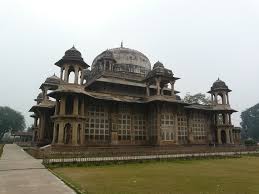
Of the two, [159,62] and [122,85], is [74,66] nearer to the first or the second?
[122,85]

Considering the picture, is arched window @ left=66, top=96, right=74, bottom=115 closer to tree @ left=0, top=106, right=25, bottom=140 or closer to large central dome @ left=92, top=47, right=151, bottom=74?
large central dome @ left=92, top=47, right=151, bottom=74

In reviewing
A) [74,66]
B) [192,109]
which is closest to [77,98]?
[74,66]

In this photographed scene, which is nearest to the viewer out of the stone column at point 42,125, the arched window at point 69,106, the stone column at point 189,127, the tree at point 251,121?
the arched window at point 69,106

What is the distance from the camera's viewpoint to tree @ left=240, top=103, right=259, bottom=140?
278ft

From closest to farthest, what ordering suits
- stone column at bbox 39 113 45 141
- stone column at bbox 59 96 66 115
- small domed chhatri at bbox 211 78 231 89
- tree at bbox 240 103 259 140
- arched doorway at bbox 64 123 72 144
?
stone column at bbox 59 96 66 115 < arched doorway at bbox 64 123 72 144 < stone column at bbox 39 113 45 141 < small domed chhatri at bbox 211 78 231 89 < tree at bbox 240 103 259 140

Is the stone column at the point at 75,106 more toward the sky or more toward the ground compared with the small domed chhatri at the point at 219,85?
more toward the ground

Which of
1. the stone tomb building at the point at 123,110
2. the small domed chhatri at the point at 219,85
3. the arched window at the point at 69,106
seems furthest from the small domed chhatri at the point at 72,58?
the small domed chhatri at the point at 219,85

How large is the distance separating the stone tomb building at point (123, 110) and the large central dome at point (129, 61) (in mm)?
183

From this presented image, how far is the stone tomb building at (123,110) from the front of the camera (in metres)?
29.3

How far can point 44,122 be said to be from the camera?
1551 inches

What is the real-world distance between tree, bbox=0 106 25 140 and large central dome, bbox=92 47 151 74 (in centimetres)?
5110

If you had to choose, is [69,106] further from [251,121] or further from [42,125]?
[251,121]

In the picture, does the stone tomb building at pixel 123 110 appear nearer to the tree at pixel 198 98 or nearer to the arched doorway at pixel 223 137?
the arched doorway at pixel 223 137

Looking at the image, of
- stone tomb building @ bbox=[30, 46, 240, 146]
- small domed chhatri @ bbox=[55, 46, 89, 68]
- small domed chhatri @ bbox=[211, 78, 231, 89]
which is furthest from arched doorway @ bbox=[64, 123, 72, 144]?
small domed chhatri @ bbox=[211, 78, 231, 89]
